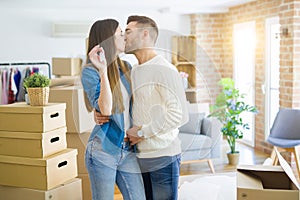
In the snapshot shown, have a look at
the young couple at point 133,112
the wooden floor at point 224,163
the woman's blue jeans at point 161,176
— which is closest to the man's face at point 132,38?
the young couple at point 133,112

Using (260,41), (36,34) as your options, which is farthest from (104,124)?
(36,34)

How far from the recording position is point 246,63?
20.3ft

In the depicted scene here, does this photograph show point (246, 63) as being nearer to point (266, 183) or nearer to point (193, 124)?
point (266, 183)

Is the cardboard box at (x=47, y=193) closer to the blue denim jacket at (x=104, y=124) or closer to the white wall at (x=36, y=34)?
the blue denim jacket at (x=104, y=124)

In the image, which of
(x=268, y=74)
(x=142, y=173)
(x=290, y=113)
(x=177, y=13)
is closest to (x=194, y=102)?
(x=142, y=173)

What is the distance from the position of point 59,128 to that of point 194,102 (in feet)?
4.75

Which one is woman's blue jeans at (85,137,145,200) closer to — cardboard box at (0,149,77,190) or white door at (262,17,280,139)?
cardboard box at (0,149,77,190)

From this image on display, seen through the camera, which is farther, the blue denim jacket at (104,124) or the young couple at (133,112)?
the blue denim jacket at (104,124)

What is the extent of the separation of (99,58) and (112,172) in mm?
485

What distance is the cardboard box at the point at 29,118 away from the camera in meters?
2.71

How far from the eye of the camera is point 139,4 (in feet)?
18.9

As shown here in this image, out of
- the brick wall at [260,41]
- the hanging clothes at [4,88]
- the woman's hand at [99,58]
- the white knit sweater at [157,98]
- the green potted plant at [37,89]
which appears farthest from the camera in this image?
the hanging clothes at [4,88]

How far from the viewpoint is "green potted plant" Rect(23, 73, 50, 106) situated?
8.89ft

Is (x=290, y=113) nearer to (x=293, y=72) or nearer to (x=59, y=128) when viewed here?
(x=293, y=72)
